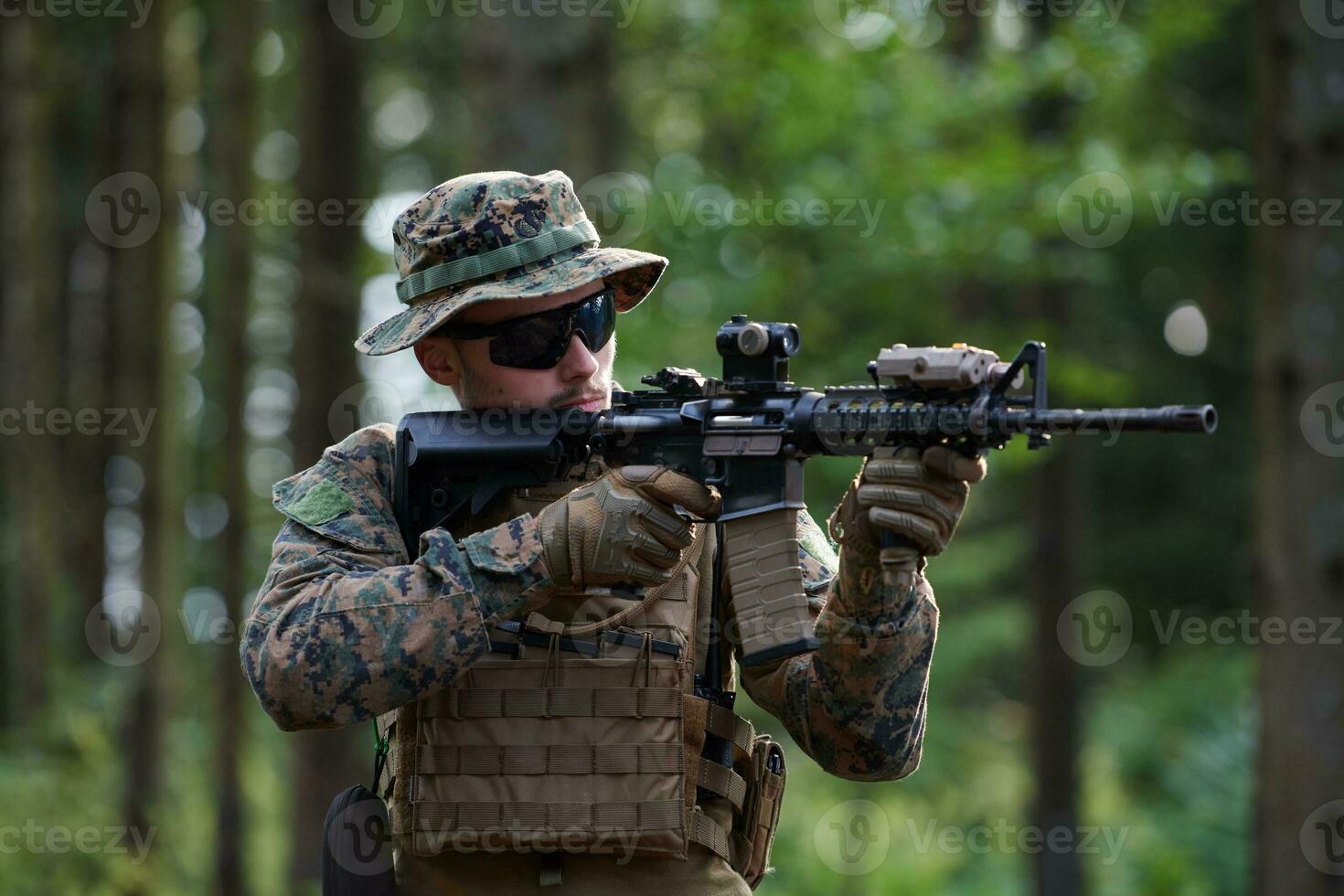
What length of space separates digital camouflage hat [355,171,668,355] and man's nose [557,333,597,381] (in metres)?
0.18

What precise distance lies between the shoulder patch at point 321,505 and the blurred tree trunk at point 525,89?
12.4 feet

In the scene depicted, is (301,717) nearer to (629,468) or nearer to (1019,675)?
(629,468)

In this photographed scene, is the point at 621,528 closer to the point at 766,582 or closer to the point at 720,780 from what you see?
the point at 766,582

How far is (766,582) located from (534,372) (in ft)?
2.66

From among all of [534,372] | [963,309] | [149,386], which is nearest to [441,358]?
[534,372]

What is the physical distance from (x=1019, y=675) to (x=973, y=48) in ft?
38.0

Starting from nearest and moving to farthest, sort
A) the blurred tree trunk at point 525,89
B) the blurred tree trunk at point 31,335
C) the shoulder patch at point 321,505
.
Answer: the shoulder patch at point 321,505
the blurred tree trunk at point 525,89
the blurred tree trunk at point 31,335

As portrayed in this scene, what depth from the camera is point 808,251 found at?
1088 cm

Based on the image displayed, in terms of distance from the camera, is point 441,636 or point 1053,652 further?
point 1053,652

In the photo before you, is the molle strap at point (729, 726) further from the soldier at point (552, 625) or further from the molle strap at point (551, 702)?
the molle strap at point (551, 702)

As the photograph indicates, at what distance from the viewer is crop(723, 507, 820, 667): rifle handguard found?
361 cm

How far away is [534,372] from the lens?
3.91m

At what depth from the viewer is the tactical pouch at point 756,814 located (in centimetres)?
398

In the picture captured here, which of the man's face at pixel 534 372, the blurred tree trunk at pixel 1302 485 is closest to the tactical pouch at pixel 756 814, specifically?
the man's face at pixel 534 372
